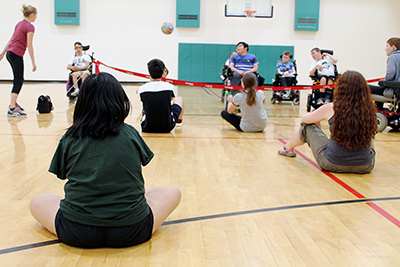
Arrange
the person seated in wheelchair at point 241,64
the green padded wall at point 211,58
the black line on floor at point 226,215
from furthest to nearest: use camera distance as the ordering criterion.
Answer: the green padded wall at point 211,58 → the person seated in wheelchair at point 241,64 → the black line on floor at point 226,215

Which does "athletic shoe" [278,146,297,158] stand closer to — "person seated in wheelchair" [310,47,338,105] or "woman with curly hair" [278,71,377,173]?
"woman with curly hair" [278,71,377,173]

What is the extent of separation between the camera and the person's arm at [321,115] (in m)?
3.21

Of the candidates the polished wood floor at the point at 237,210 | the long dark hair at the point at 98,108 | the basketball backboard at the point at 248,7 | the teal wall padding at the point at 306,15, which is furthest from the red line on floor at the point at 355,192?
the teal wall padding at the point at 306,15

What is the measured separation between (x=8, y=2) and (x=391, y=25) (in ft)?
46.9

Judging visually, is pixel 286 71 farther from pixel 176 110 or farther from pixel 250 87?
pixel 176 110

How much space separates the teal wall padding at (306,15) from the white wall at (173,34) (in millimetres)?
210

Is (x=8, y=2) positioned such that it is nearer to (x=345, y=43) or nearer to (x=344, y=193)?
(x=345, y=43)

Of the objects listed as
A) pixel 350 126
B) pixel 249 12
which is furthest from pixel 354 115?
pixel 249 12

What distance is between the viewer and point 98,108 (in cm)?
173

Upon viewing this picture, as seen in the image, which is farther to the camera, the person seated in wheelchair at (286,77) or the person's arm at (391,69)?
the person seated in wheelchair at (286,77)

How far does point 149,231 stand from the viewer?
1913mm

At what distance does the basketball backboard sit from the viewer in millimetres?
13742

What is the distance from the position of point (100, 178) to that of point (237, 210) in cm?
100

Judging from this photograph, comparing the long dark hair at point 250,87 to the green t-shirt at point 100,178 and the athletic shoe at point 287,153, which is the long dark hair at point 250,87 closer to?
the athletic shoe at point 287,153
